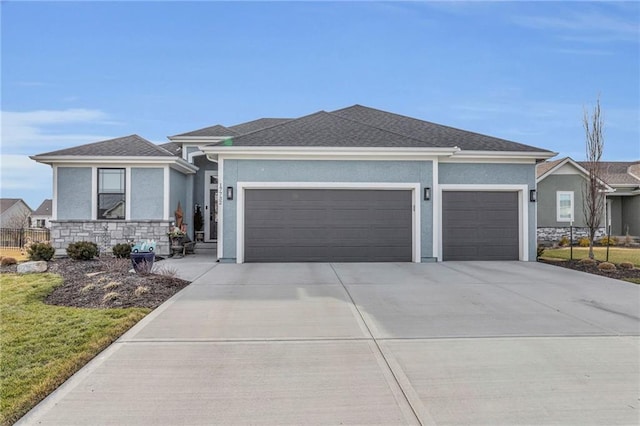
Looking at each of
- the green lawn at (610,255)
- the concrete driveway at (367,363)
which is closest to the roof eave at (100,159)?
the concrete driveway at (367,363)

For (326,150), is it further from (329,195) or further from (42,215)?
(42,215)

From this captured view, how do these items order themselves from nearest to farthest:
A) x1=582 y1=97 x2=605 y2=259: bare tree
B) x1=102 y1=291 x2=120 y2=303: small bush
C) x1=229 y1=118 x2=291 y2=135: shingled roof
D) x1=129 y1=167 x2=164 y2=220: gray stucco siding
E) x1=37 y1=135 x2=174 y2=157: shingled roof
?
x1=102 y1=291 x2=120 y2=303: small bush, x1=582 y1=97 x2=605 y2=259: bare tree, x1=37 y1=135 x2=174 y2=157: shingled roof, x1=129 y1=167 x2=164 y2=220: gray stucco siding, x1=229 y1=118 x2=291 y2=135: shingled roof

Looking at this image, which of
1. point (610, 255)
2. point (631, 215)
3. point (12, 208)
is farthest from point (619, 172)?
point (12, 208)

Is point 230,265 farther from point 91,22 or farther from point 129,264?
point 91,22

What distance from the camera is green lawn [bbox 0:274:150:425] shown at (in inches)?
132

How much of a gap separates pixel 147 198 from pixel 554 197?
19350 mm

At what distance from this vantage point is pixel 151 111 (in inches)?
749

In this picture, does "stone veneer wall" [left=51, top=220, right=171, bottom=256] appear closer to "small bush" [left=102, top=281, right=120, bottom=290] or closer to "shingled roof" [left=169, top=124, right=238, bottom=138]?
"shingled roof" [left=169, top=124, right=238, bottom=138]

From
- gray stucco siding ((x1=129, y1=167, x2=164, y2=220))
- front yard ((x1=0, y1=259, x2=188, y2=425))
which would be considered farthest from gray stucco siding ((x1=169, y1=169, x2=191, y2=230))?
front yard ((x1=0, y1=259, x2=188, y2=425))

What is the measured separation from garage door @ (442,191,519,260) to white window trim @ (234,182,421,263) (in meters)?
1.03

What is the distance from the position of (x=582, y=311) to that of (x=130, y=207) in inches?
Result: 521

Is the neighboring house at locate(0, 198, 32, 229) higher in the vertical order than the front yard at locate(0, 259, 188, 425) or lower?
higher

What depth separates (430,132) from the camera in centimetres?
1477

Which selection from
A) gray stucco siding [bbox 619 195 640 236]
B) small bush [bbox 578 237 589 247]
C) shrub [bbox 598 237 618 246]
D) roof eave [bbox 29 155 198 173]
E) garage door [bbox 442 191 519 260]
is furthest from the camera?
gray stucco siding [bbox 619 195 640 236]
